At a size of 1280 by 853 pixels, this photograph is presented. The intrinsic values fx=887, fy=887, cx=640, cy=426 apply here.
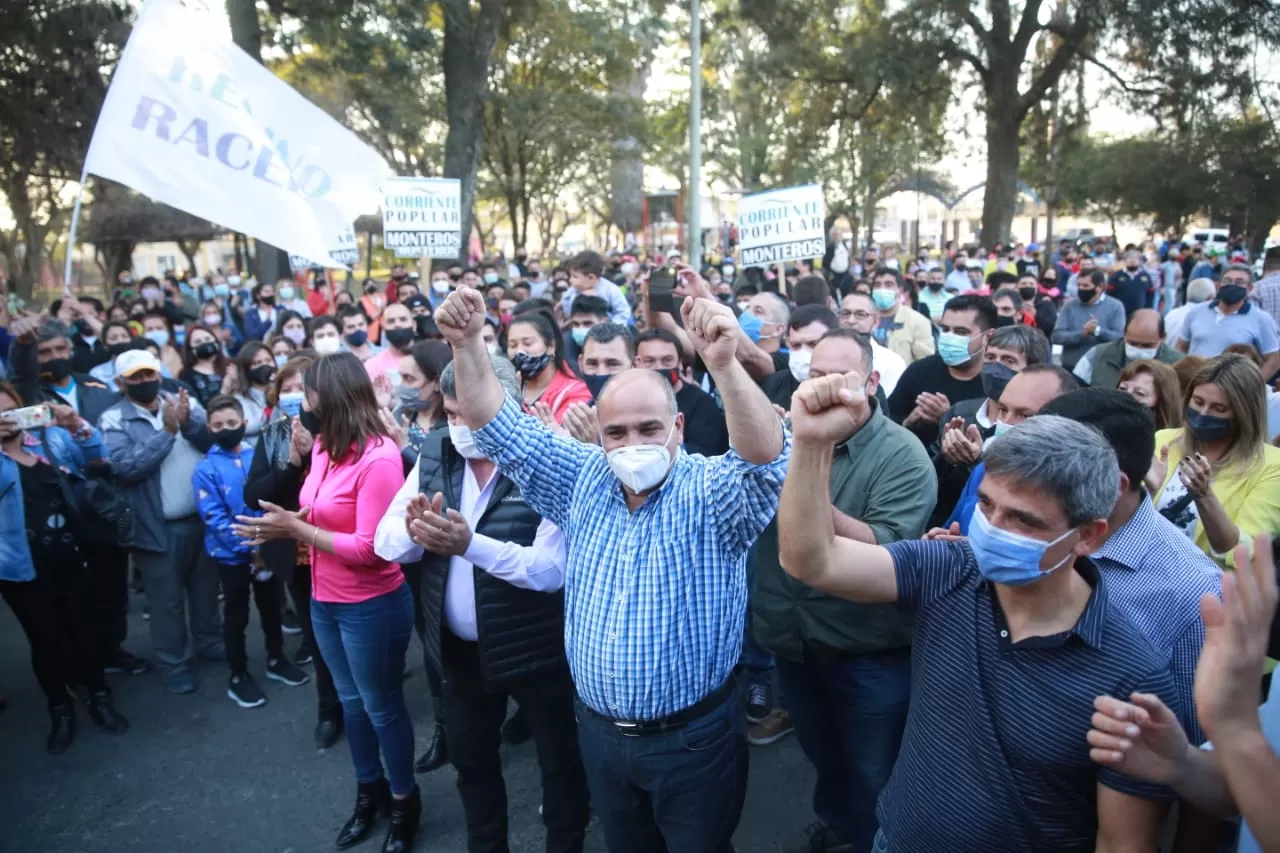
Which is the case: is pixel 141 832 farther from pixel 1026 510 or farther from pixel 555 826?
pixel 1026 510

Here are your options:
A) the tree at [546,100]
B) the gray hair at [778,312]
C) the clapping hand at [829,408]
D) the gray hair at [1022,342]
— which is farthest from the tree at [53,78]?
the clapping hand at [829,408]

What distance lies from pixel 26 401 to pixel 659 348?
4.24 meters

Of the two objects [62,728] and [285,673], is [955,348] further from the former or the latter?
[62,728]

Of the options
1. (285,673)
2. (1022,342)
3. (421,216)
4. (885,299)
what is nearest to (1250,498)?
(1022,342)

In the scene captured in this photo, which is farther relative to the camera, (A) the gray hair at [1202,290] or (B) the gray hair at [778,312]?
(A) the gray hair at [1202,290]

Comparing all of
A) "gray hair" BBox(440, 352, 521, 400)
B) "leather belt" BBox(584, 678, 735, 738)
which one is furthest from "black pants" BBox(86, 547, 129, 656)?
"leather belt" BBox(584, 678, 735, 738)

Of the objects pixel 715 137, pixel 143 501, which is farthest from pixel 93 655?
pixel 715 137

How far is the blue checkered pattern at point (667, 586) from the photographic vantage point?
2.47 meters

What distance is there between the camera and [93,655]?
4.82 m

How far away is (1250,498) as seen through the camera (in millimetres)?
3088

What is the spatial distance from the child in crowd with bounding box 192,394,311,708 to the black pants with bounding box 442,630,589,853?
2.15 metres

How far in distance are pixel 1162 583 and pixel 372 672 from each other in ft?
9.24

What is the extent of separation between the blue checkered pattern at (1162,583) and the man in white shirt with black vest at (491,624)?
168 cm

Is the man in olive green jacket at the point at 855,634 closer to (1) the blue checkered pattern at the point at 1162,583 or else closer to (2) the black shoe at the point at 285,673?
(1) the blue checkered pattern at the point at 1162,583
